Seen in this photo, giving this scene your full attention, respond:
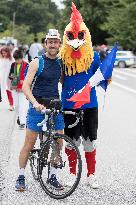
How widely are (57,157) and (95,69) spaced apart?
3.51 feet

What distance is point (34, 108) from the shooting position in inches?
246

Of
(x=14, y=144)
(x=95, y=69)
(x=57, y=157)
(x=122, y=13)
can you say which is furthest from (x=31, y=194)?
(x=122, y=13)

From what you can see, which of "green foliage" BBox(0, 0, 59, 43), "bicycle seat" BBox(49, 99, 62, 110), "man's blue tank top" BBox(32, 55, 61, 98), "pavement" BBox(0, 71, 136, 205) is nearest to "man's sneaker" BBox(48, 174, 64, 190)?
"pavement" BBox(0, 71, 136, 205)

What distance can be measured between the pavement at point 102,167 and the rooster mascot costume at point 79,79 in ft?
1.22

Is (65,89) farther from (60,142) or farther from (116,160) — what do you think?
(116,160)

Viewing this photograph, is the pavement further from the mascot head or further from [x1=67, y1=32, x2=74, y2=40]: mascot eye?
[x1=67, y1=32, x2=74, y2=40]: mascot eye

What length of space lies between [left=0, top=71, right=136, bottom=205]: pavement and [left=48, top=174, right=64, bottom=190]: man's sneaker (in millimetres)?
131

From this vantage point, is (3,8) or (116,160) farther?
(3,8)

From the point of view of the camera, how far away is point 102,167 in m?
7.85

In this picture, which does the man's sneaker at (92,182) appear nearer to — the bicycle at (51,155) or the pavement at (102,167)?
the pavement at (102,167)

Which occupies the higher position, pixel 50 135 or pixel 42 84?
pixel 42 84

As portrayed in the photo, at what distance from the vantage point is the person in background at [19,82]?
1159 cm

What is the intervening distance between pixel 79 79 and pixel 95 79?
0.57 ft

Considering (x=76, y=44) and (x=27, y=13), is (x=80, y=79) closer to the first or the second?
(x=76, y=44)
